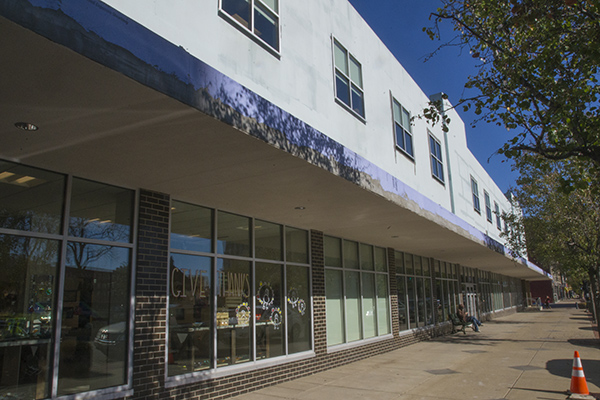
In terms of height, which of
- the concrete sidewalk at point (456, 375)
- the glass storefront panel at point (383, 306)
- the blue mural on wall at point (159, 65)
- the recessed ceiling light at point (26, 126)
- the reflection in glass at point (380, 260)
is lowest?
the concrete sidewalk at point (456, 375)

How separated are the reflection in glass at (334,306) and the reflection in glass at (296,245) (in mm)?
1166

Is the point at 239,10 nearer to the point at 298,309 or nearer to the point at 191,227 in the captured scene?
the point at 191,227

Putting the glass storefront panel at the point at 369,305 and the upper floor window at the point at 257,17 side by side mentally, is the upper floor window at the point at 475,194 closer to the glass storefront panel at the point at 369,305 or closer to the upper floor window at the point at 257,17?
the glass storefront panel at the point at 369,305

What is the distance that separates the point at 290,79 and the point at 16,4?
5170 mm

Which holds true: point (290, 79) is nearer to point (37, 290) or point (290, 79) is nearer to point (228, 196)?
point (228, 196)

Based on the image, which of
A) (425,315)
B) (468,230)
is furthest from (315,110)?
(425,315)

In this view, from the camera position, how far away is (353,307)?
43.7 feet

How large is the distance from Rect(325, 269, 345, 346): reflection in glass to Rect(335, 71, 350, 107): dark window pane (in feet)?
15.0

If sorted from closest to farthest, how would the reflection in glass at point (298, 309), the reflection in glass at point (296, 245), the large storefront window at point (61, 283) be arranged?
the large storefront window at point (61, 283) → the reflection in glass at point (298, 309) → the reflection in glass at point (296, 245)

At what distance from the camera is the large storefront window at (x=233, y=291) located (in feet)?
26.7

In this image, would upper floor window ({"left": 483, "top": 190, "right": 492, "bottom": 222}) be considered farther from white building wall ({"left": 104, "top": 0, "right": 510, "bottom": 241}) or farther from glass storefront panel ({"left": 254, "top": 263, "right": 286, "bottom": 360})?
glass storefront panel ({"left": 254, "top": 263, "right": 286, "bottom": 360})

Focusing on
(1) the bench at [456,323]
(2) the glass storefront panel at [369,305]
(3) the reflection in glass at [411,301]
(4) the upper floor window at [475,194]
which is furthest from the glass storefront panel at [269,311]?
(4) the upper floor window at [475,194]

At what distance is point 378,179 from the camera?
29.0 ft

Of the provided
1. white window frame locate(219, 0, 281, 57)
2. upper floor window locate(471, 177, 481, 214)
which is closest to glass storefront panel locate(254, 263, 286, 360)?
white window frame locate(219, 0, 281, 57)
